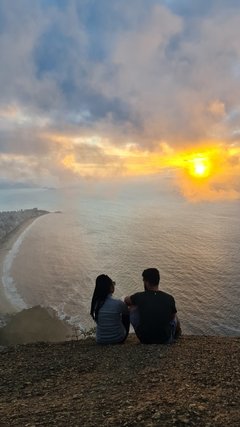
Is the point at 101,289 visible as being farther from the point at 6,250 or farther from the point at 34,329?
the point at 6,250

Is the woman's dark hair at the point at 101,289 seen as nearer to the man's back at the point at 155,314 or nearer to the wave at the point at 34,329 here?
the man's back at the point at 155,314

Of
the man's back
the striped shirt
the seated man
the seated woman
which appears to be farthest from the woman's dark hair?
the man's back

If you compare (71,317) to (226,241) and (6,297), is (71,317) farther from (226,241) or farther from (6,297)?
(226,241)

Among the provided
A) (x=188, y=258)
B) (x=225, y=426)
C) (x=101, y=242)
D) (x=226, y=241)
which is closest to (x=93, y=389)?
(x=225, y=426)

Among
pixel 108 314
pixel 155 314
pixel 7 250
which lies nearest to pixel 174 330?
pixel 155 314

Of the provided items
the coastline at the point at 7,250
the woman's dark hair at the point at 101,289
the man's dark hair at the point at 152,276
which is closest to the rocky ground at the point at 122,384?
the woman's dark hair at the point at 101,289

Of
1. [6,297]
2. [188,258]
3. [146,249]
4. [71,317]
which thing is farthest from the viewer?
[146,249]

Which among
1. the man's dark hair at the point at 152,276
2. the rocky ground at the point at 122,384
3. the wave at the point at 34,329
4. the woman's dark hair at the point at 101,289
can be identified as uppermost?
the man's dark hair at the point at 152,276
